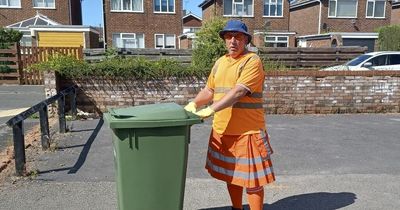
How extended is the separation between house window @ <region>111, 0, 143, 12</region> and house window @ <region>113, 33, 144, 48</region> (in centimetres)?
161

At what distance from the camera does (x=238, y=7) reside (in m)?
24.8

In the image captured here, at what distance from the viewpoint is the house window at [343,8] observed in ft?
84.6

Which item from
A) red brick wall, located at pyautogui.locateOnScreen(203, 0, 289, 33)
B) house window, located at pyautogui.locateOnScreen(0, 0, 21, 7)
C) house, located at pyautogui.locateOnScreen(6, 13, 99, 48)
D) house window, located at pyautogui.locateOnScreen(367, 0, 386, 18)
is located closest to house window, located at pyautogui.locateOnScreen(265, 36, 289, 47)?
red brick wall, located at pyautogui.locateOnScreen(203, 0, 289, 33)

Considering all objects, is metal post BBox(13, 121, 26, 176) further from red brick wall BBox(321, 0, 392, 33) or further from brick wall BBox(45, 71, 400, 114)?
red brick wall BBox(321, 0, 392, 33)

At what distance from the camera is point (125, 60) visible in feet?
26.0

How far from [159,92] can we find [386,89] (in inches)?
211

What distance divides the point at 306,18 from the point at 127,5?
1390cm

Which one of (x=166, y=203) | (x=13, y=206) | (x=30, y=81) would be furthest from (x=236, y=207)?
(x=30, y=81)

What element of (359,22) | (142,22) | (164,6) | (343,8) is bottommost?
(142,22)

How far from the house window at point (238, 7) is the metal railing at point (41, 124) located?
19040 millimetres

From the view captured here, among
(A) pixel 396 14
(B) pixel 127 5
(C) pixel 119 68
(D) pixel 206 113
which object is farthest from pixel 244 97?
Result: (A) pixel 396 14

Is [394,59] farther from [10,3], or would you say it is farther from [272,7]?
[10,3]

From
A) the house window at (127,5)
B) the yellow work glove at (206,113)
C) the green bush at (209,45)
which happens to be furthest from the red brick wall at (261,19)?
the yellow work glove at (206,113)

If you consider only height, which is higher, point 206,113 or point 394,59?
point 394,59
